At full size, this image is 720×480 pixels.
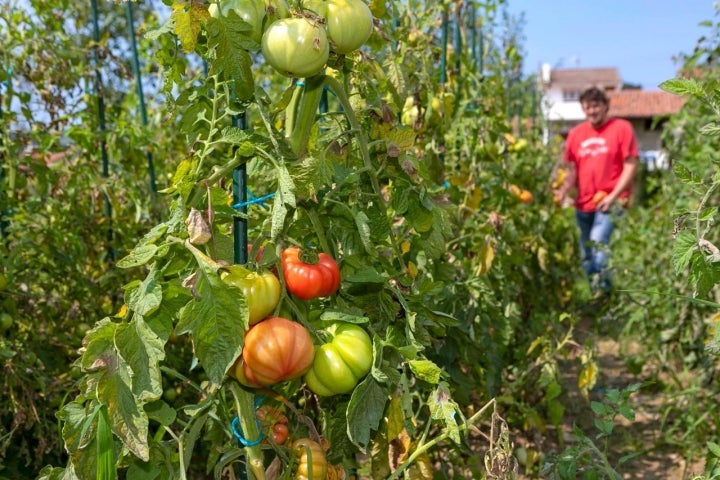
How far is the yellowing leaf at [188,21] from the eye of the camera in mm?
1115

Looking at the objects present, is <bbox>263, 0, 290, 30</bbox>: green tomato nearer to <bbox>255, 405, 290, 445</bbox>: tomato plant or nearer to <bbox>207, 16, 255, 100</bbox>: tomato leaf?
<bbox>207, 16, 255, 100</bbox>: tomato leaf

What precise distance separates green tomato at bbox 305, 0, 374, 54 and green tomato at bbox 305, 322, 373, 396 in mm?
486

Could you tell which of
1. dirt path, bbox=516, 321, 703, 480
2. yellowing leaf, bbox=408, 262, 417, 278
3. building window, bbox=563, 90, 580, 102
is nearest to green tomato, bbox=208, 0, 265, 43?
yellowing leaf, bbox=408, 262, 417, 278

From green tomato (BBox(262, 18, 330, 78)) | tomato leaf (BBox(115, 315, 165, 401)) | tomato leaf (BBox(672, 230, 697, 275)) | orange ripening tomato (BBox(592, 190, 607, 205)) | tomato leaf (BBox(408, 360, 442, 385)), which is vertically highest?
green tomato (BBox(262, 18, 330, 78))

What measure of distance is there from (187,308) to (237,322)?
7cm

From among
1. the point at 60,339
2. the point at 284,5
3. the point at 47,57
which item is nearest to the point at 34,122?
the point at 47,57

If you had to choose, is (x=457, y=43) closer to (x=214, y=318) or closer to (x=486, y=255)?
(x=486, y=255)

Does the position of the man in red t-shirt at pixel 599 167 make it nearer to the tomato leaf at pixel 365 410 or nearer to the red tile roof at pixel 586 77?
the tomato leaf at pixel 365 410

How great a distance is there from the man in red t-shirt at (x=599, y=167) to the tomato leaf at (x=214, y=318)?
400cm

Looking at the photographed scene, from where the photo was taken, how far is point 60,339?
2.17 metres

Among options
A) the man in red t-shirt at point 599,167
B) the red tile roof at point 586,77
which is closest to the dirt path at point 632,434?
the man in red t-shirt at point 599,167

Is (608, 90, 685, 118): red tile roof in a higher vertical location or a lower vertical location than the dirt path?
lower

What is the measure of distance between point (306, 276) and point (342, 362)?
0.15m

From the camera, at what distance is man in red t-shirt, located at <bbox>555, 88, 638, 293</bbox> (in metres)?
4.77
